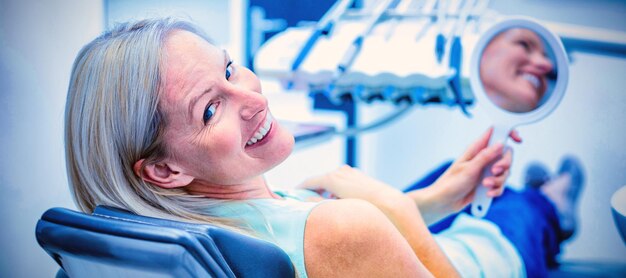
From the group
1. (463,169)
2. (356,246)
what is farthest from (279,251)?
(463,169)

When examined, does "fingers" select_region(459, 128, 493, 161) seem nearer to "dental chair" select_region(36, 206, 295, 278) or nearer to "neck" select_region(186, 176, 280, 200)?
"neck" select_region(186, 176, 280, 200)

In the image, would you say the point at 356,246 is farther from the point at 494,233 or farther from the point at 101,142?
the point at 494,233

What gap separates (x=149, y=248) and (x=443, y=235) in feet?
2.84

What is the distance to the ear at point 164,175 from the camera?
3.05 feet

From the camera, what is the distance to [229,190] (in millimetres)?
1020

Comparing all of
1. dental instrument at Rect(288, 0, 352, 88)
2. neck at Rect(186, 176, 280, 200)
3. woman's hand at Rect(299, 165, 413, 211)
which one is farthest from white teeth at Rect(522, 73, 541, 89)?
neck at Rect(186, 176, 280, 200)

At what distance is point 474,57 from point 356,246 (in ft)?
1.96

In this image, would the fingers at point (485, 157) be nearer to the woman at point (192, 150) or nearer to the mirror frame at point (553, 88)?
the mirror frame at point (553, 88)

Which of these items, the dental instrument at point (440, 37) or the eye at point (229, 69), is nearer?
the eye at point (229, 69)

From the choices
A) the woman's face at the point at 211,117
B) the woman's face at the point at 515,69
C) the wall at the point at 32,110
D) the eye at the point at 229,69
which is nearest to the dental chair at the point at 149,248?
the woman's face at the point at 211,117

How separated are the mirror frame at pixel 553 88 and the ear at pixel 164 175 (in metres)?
0.66

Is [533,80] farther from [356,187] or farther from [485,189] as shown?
[356,187]

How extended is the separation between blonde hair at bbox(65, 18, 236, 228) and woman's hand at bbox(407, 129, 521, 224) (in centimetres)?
57

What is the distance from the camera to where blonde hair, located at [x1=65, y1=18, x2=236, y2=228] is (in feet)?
2.87
